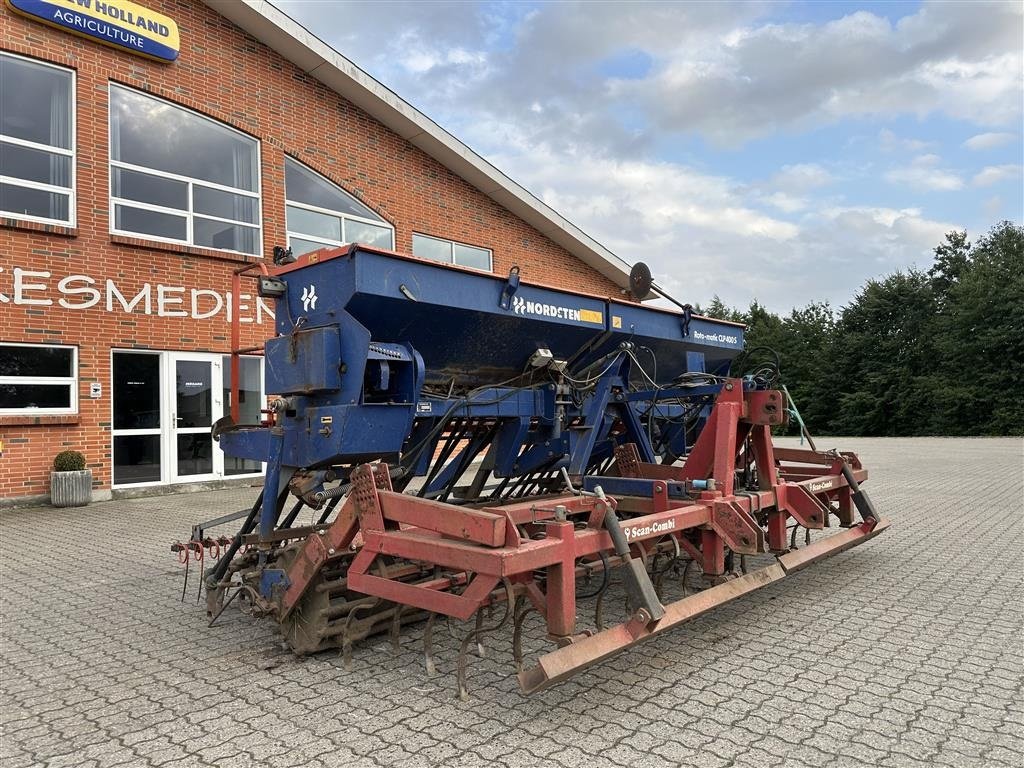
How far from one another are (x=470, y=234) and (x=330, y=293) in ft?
40.0

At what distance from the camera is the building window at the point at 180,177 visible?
36.8 ft

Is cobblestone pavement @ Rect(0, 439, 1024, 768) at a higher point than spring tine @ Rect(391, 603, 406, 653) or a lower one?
lower

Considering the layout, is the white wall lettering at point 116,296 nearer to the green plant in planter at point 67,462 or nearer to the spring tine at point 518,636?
the green plant in planter at point 67,462

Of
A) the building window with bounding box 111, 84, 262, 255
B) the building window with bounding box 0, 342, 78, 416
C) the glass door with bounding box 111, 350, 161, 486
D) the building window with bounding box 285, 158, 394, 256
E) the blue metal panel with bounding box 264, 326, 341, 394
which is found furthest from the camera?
the building window with bounding box 285, 158, 394, 256

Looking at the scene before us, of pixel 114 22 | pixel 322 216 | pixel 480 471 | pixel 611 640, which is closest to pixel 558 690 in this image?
pixel 611 640

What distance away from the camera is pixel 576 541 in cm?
333

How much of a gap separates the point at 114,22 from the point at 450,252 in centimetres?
716

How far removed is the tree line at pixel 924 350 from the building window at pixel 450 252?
22.7m

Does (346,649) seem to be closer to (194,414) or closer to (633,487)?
(633,487)

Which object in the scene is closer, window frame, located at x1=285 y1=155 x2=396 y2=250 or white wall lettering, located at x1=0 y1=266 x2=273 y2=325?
white wall lettering, located at x1=0 y1=266 x2=273 y2=325

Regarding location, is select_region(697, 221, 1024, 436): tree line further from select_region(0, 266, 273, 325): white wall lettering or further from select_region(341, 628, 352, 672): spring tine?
select_region(341, 628, 352, 672): spring tine

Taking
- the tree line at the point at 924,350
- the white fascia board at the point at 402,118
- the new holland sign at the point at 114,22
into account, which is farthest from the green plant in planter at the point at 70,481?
the tree line at the point at 924,350

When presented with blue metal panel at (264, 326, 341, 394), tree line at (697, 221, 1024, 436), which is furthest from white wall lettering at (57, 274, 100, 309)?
tree line at (697, 221, 1024, 436)

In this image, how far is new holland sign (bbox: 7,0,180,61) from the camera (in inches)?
410
